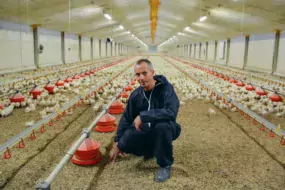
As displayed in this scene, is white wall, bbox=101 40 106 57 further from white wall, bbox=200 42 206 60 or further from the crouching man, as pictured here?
the crouching man

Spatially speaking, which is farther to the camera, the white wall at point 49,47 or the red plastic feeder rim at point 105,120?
the white wall at point 49,47

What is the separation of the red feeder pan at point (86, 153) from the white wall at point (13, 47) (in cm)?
781

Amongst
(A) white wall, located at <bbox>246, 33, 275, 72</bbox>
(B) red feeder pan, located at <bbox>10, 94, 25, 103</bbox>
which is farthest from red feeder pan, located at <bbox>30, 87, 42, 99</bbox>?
(A) white wall, located at <bbox>246, 33, 275, 72</bbox>

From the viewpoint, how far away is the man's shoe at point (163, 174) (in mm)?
2469

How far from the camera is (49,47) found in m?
15.0

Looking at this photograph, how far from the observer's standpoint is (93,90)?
7.00 meters

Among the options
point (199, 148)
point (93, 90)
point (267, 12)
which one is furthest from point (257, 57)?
point (199, 148)

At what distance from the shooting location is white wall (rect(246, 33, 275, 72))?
13.3 m

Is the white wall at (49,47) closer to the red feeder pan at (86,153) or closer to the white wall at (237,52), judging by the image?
the white wall at (237,52)

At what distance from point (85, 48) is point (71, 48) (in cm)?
359

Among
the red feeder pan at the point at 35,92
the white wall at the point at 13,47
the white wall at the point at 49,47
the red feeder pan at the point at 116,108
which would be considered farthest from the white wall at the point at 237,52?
the red feeder pan at the point at 35,92

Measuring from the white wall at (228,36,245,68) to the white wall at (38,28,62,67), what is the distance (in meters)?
11.6

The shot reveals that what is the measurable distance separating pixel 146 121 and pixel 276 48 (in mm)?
12286

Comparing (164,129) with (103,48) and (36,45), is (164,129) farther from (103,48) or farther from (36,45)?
(103,48)
